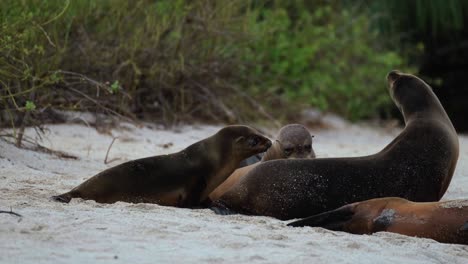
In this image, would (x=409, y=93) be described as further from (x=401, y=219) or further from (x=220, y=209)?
(x=401, y=219)

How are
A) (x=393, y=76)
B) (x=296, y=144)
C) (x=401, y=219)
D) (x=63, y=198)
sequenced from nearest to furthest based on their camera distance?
(x=401, y=219), (x=63, y=198), (x=393, y=76), (x=296, y=144)

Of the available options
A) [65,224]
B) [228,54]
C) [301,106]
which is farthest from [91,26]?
[65,224]

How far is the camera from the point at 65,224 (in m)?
4.02

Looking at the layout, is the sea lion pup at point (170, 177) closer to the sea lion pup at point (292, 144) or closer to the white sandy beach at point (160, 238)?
the white sandy beach at point (160, 238)

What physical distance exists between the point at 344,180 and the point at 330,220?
1.54 ft

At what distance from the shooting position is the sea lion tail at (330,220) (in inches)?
181

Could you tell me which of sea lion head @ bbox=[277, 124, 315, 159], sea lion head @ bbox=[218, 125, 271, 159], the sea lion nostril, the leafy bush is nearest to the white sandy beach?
sea lion head @ bbox=[218, 125, 271, 159]

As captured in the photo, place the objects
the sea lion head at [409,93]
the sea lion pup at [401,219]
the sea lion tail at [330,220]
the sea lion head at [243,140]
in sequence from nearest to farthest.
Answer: the sea lion pup at [401,219] < the sea lion tail at [330,220] < the sea lion head at [243,140] < the sea lion head at [409,93]

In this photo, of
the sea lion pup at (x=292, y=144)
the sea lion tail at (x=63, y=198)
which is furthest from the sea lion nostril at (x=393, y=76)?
the sea lion tail at (x=63, y=198)

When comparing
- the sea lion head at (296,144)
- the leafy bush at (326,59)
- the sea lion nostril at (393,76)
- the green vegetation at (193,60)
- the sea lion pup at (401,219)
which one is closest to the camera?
the sea lion pup at (401,219)

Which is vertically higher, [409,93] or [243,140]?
[409,93]

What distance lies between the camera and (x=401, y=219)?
14.8 ft

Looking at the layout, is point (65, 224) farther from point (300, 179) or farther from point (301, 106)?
point (301, 106)

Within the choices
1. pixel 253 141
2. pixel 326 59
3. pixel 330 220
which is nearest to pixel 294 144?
pixel 253 141
